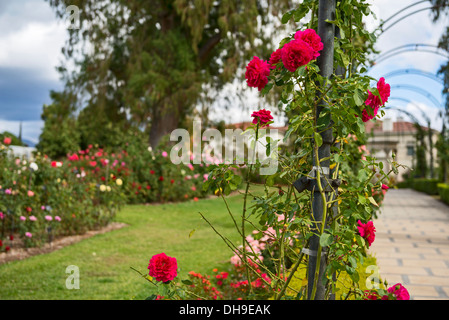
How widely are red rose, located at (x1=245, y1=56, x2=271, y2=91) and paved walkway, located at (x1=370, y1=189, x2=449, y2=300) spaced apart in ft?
6.60

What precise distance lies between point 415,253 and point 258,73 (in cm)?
513

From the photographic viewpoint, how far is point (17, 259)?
514 centimetres

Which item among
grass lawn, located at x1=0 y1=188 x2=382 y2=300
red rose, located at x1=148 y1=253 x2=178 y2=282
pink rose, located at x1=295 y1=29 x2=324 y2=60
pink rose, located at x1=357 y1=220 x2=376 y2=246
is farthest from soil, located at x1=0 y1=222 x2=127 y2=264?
pink rose, located at x1=295 y1=29 x2=324 y2=60

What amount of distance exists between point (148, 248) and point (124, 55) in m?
8.89

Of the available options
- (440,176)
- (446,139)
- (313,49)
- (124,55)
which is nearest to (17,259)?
(313,49)

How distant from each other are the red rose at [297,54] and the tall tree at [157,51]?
402 inches

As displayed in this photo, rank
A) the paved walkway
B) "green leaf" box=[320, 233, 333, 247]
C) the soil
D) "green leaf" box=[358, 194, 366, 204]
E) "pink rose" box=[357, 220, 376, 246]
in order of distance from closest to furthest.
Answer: "green leaf" box=[320, 233, 333, 247] → "green leaf" box=[358, 194, 366, 204] → "pink rose" box=[357, 220, 376, 246] → the paved walkway → the soil

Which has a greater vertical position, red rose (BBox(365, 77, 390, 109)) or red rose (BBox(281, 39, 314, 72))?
red rose (BBox(281, 39, 314, 72))

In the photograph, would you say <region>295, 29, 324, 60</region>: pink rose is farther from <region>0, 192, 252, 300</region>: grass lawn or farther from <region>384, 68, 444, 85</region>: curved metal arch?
<region>384, 68, 444, 85</region>: curved metal arch

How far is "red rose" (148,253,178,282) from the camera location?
5.42ft

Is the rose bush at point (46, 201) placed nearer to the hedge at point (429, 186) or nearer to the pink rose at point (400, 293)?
the pink rose at point (400, 293)

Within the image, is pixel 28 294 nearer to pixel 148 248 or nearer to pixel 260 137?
pixel 148 248

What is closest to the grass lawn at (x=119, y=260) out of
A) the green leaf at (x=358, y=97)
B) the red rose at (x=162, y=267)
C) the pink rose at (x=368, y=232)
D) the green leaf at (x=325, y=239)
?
the red rose at (x=162, y=267)

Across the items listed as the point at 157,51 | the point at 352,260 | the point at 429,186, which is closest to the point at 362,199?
the point at 352,260
